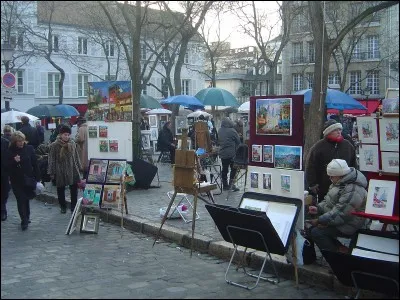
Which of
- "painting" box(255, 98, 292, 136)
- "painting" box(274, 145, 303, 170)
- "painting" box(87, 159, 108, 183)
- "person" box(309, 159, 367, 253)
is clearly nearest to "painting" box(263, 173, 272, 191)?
"painting" box(274, 145, 303, 170)

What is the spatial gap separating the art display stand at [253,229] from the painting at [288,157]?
1.35 ft

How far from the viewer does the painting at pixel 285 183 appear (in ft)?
20.6

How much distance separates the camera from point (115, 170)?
9828 mm

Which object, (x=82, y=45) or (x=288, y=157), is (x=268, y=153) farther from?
(x=82, y=45)

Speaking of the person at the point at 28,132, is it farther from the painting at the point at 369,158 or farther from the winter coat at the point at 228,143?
the painting at the point at 369,158

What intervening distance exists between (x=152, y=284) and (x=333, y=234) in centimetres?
210

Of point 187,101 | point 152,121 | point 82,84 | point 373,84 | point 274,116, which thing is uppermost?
point 373,84

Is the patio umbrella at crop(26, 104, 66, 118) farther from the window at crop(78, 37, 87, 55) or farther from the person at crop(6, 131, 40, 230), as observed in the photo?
the person at crop(6, 131, 40, 230)

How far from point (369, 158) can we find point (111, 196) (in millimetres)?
5570

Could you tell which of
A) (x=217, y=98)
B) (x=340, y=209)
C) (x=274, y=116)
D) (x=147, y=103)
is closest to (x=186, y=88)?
(x=147, y=103)

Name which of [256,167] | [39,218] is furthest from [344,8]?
[39,218]

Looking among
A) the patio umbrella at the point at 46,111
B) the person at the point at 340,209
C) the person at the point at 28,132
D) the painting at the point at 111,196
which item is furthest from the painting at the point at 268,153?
the patio umbrella at the point at 46,111

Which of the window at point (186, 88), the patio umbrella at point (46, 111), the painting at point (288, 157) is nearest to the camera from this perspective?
the painting at point (288, 157)

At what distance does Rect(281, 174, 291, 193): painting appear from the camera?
20.6 feet
